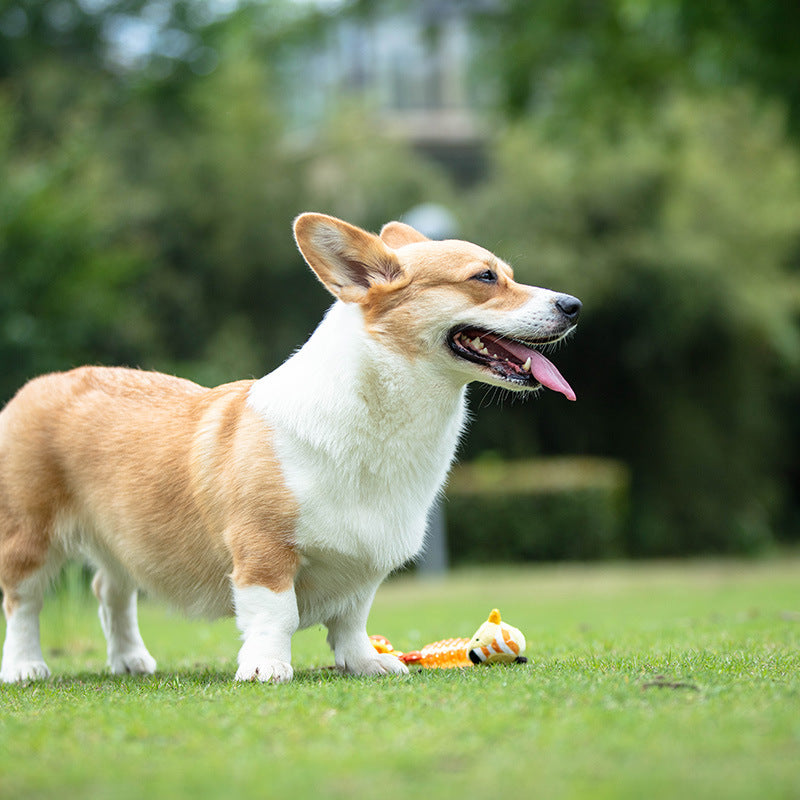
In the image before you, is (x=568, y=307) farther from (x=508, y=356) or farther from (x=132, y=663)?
(x=132, y=663)

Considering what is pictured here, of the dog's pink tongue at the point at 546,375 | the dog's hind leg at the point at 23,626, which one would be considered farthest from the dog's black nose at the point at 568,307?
the dog's hind leg at the point at 23,626

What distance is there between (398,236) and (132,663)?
2.47m

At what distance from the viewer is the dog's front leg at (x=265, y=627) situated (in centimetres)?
431

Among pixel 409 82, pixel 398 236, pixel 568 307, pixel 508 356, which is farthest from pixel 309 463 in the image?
pixel 409 82

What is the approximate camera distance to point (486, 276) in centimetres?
463

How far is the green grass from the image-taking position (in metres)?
2.57

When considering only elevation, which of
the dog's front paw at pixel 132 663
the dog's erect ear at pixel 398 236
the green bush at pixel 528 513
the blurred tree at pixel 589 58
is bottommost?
the green bush at pixel 528 513

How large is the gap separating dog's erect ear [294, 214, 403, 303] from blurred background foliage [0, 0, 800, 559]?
9712 millimetres

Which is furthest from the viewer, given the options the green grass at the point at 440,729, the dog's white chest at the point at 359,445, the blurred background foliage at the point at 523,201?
the blurred background foliage at the point at 523,201

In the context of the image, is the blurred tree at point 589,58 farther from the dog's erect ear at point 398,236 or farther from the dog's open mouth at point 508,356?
the dog's open mouth at point 508,356

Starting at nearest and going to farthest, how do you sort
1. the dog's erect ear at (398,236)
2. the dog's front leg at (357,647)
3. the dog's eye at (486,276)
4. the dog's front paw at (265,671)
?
the dog's front paw at (265,671), the dog's eye at (486,276), the dog's front leg at (357,647), the dog's erect ear at (398,236)

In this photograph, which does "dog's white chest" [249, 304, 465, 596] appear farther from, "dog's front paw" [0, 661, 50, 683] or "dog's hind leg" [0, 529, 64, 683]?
"dog's front paw" [0, 661, 50, 683]

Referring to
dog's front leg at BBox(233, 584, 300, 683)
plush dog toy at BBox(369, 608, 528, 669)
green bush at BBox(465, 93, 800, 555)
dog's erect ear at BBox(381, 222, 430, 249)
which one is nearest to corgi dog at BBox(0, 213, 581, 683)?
dog's front leg at BBox(233, 584, 300, 683)

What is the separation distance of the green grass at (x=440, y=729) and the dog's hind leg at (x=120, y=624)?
14cm
